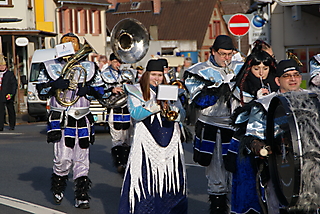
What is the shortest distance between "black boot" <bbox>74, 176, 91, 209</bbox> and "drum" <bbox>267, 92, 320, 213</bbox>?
12.4 feet

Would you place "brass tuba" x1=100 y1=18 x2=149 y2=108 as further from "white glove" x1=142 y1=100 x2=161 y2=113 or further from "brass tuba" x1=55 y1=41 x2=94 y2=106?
"white glove" x1=142 y1=100 x2=161 y2=113

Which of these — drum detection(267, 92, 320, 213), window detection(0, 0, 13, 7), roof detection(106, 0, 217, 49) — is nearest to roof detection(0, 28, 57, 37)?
window detection(0, 0, 13, 7)

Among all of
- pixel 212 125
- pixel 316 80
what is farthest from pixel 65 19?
pixel 212 125

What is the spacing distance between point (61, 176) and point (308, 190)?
14.8 ft

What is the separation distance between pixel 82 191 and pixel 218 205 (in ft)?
6.64

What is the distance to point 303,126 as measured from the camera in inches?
171

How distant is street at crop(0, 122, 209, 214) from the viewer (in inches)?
323

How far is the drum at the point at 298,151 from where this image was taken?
424cm

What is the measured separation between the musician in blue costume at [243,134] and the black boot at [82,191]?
8.43 feet

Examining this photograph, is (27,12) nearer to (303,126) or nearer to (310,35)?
(310,35)

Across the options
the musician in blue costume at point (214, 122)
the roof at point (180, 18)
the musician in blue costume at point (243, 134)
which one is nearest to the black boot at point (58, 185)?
the musician in blue costume at point (214, 122)

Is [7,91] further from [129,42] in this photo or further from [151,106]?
[151,106]

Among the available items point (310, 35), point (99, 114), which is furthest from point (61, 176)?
point (310, 35)

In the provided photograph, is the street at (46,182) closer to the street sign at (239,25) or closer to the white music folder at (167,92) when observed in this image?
the white music folder at (167,92)
